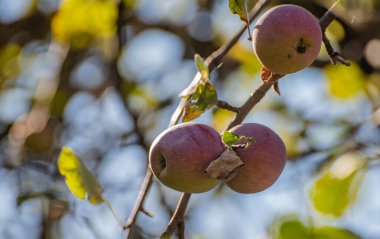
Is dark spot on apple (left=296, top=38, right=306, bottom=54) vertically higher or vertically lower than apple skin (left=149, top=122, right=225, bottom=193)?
higher

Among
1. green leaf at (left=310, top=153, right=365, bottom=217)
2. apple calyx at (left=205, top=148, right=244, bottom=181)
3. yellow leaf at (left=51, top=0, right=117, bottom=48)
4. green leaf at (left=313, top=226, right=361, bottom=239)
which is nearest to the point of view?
apple calyx at (left=205, top=148, right=244, bottom=181)

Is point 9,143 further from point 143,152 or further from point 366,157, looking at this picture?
point 366,157

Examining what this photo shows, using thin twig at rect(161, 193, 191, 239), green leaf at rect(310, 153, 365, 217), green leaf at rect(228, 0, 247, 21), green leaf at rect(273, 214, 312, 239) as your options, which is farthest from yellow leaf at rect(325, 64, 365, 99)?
thin twig at rect(161, 193, 191, 239)

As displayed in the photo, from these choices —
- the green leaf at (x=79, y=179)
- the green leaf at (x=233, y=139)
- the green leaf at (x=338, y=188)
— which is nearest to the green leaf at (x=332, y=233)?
the green leaf at (x=338, y=188)

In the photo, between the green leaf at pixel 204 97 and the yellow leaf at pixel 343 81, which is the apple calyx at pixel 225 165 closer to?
the green leaf at pixel 204 97

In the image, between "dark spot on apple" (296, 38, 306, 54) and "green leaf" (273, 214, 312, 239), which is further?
"green leaf" (273, 214, 312, 239)

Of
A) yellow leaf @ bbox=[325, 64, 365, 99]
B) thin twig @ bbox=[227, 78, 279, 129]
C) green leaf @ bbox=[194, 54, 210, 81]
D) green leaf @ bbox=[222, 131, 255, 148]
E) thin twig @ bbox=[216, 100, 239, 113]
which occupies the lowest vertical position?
yellow leaf @ bbox=[325, 64, 365, 99]

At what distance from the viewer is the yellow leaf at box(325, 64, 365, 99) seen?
2.65 meters

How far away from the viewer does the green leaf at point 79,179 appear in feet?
5.18

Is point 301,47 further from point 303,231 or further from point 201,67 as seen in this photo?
point 303,231

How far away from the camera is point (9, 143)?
2705 millimetres

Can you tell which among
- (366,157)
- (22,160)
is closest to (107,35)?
(22,160)

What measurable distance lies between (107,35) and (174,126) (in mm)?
1477

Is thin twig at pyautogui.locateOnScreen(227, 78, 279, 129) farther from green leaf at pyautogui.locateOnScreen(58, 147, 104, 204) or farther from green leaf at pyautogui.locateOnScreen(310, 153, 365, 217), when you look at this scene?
green leaf at pyautogui.locateOnScreen(310, 153, 365, 217)
